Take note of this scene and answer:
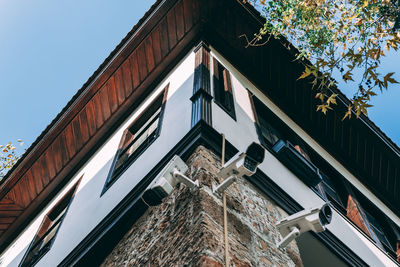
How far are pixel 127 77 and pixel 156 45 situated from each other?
88 cm

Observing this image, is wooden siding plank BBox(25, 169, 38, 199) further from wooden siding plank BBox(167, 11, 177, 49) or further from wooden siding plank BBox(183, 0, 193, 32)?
wooden siding plank BBox(183, 0, 193, 32)

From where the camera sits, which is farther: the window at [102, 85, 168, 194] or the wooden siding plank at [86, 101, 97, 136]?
the wooden siding plank at [86, 101, 97, 136]

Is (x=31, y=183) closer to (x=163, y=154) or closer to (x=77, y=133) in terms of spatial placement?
(x=77, y=133)

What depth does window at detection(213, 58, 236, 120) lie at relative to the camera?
562 cm

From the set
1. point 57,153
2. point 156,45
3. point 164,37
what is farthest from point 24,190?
point 164,37

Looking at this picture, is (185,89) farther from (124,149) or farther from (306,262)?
(306,262)

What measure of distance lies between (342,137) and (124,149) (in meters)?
4.53

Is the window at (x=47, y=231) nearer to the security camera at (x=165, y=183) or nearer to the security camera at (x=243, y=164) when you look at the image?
the security camera at (x=165, y=183)

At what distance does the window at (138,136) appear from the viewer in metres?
6.16

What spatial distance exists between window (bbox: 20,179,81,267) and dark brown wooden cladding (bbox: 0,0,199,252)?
82 centimetres

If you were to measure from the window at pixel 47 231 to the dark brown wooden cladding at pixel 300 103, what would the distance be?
385 centimetres

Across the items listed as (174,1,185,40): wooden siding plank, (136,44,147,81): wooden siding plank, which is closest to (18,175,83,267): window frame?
(136,44,147,81): wooden siding plank

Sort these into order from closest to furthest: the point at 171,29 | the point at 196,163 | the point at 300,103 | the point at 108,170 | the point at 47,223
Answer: the point at 196,163
the point at 108,170
the point at 171,29
the point at 47,223
the point at 300,103

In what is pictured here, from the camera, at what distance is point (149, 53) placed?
7.83 meters
